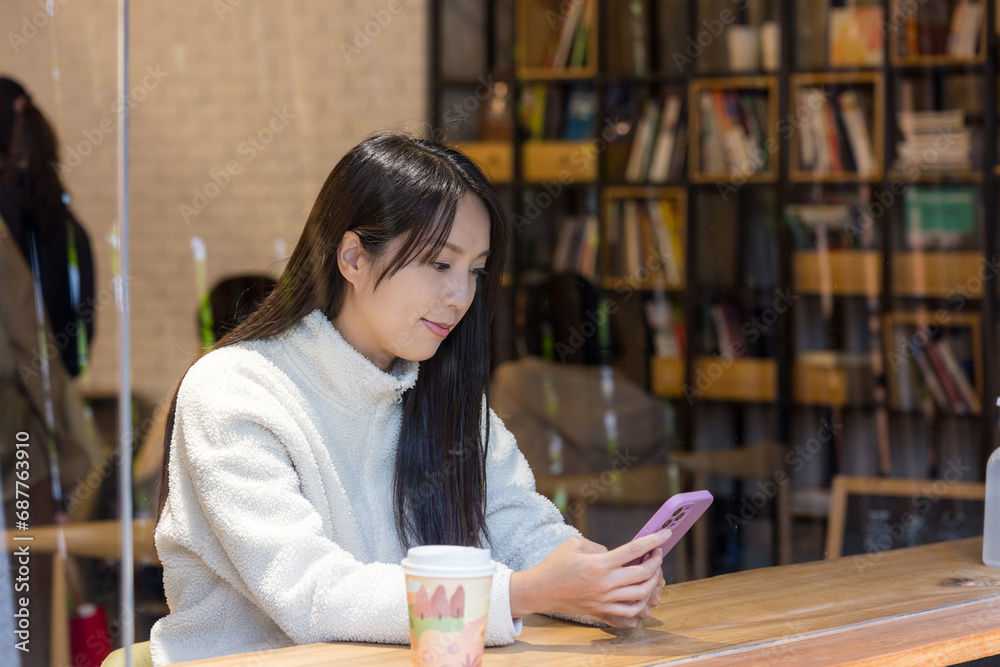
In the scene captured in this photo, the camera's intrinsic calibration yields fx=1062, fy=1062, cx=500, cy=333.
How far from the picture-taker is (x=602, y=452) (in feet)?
12.1

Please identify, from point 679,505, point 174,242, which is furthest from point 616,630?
point 174,242

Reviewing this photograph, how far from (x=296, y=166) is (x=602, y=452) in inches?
60.6

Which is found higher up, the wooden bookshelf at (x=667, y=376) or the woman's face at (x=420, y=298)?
the woman's face at (x=420, y=298)

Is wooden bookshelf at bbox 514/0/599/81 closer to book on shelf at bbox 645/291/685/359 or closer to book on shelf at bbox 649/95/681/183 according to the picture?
book on shelf at bbox 649/95/681/183

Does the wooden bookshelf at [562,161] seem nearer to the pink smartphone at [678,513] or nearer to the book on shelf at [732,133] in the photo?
the book on shelf at [732,133]

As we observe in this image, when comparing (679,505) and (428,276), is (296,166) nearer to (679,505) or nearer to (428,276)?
(428,276)

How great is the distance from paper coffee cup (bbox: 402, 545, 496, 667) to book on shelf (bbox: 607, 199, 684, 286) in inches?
120

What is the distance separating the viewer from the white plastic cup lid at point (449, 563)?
0.85 m

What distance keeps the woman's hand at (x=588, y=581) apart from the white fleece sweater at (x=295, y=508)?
24 millimetres

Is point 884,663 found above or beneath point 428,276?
beneath

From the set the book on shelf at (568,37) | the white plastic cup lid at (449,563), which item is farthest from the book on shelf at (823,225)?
the white plastic cup lid at (449,563)

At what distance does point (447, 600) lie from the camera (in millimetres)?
860

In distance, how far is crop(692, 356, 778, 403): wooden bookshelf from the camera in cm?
362

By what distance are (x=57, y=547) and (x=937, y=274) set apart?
9.08ft
